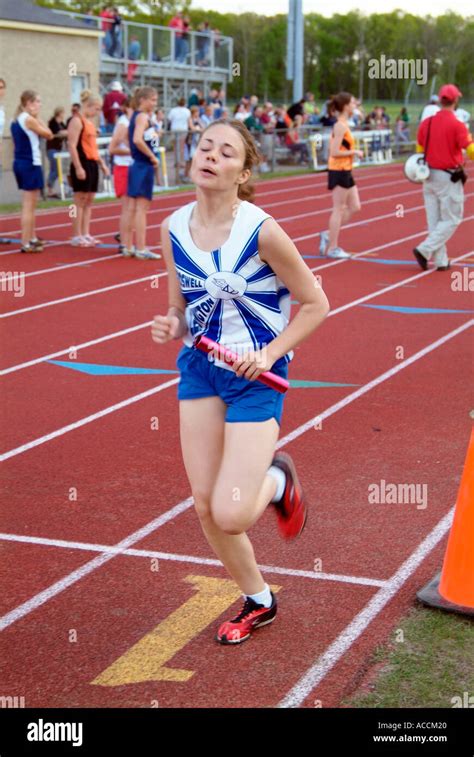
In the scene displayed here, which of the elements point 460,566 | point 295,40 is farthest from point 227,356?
point 295,40

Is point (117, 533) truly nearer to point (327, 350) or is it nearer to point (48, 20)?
point (327, 350)

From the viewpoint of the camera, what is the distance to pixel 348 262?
15.1 meters

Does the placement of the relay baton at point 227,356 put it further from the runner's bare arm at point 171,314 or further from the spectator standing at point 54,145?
the spectator standing at point 54,145

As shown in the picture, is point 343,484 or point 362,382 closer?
point 343,484

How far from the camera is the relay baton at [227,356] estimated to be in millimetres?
4059

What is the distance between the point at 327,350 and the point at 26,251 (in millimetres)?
6835

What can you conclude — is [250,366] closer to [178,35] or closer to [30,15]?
[30,15]

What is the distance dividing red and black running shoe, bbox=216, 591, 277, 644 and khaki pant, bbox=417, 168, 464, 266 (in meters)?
9.59

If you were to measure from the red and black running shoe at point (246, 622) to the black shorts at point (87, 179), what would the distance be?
11.2 meters

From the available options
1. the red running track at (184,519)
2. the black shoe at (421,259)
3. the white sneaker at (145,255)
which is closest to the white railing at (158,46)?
the white sneaker at (145,255)

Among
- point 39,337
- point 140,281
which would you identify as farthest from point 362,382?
point 140,281

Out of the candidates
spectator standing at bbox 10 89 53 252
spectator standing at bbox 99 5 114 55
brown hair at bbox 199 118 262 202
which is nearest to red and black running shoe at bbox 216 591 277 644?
brown hair at bbox 199 118 262 202

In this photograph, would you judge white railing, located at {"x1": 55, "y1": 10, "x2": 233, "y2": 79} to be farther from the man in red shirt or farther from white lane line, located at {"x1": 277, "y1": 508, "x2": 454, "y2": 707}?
white lane line, located at {"x1": 277, "y1": 508, "x2": 454, "y2": 707}

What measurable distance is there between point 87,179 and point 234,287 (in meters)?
11.3
